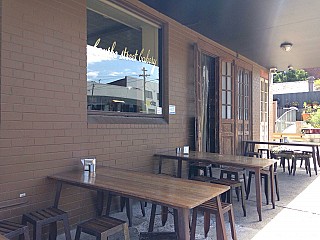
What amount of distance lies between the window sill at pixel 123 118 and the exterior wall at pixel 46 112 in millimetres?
81

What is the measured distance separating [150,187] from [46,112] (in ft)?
4.54

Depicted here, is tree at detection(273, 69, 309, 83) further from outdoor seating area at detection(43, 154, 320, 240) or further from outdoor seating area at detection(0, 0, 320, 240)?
outdoor seating area at detection(43, 154, 320, 240)

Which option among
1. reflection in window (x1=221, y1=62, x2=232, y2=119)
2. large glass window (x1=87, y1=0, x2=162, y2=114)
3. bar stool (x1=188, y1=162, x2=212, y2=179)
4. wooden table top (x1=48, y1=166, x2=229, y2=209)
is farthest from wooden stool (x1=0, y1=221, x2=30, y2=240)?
reflection in window (x1=221, y1=62, x2=232, y2=119)

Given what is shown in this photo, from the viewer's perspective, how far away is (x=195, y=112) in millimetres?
5215

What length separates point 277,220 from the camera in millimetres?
3365

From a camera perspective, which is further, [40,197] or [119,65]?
[119,65]

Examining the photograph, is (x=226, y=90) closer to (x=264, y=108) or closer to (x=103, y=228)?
(x=264, y=108)

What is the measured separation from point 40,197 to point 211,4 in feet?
11.2

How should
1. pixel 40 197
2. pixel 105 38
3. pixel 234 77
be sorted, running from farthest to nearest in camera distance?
pixel 234 77
pixel 105 38
pixel 40 197

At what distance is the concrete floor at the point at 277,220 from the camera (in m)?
2.94

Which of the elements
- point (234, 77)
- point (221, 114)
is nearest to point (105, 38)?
point (221, 114)

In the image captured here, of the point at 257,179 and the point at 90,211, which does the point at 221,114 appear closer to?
the point at 257,179

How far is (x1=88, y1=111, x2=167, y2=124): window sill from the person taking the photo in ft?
11.4

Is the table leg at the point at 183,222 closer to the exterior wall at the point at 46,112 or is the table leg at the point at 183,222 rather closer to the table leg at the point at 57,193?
the table leg at the point at 57,193
